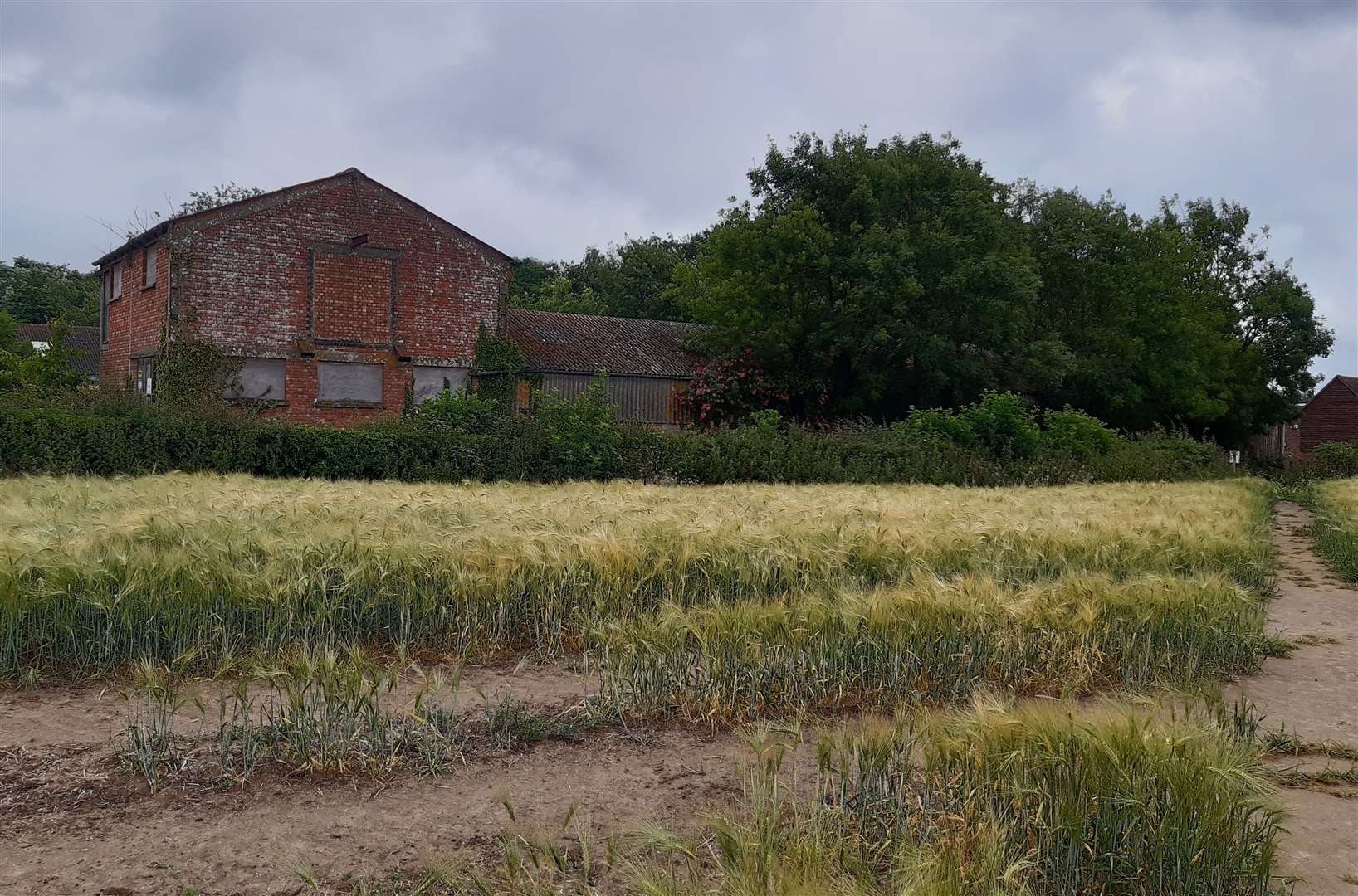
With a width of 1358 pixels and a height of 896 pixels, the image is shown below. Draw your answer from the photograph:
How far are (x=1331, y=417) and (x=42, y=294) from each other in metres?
86.3

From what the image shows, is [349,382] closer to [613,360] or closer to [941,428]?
[613,360]

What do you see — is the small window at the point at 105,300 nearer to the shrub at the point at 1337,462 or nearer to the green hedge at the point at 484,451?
the green hedge at the point at 484,451

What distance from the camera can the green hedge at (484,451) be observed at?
16.0 m

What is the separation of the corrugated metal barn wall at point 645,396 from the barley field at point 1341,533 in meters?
21.1

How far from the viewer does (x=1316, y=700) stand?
19.8 feet

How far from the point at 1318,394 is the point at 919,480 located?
192 ft

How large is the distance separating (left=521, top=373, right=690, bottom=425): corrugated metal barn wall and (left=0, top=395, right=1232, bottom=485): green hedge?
12.4m

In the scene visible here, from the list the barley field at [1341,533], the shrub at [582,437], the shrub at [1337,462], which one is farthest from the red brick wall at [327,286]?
the shrub at [1337,462]

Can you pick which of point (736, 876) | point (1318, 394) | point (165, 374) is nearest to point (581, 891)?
point (736, 876)

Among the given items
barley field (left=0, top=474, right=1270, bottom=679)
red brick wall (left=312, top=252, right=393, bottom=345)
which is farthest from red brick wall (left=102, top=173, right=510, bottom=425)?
barley field (left=0, top=474, right=1270, bottom=679)

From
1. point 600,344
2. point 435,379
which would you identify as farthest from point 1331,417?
point 435,379

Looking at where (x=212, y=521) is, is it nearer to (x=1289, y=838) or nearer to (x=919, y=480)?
(x=1289, y=838)

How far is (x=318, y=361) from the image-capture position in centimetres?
2886

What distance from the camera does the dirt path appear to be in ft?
12.0
